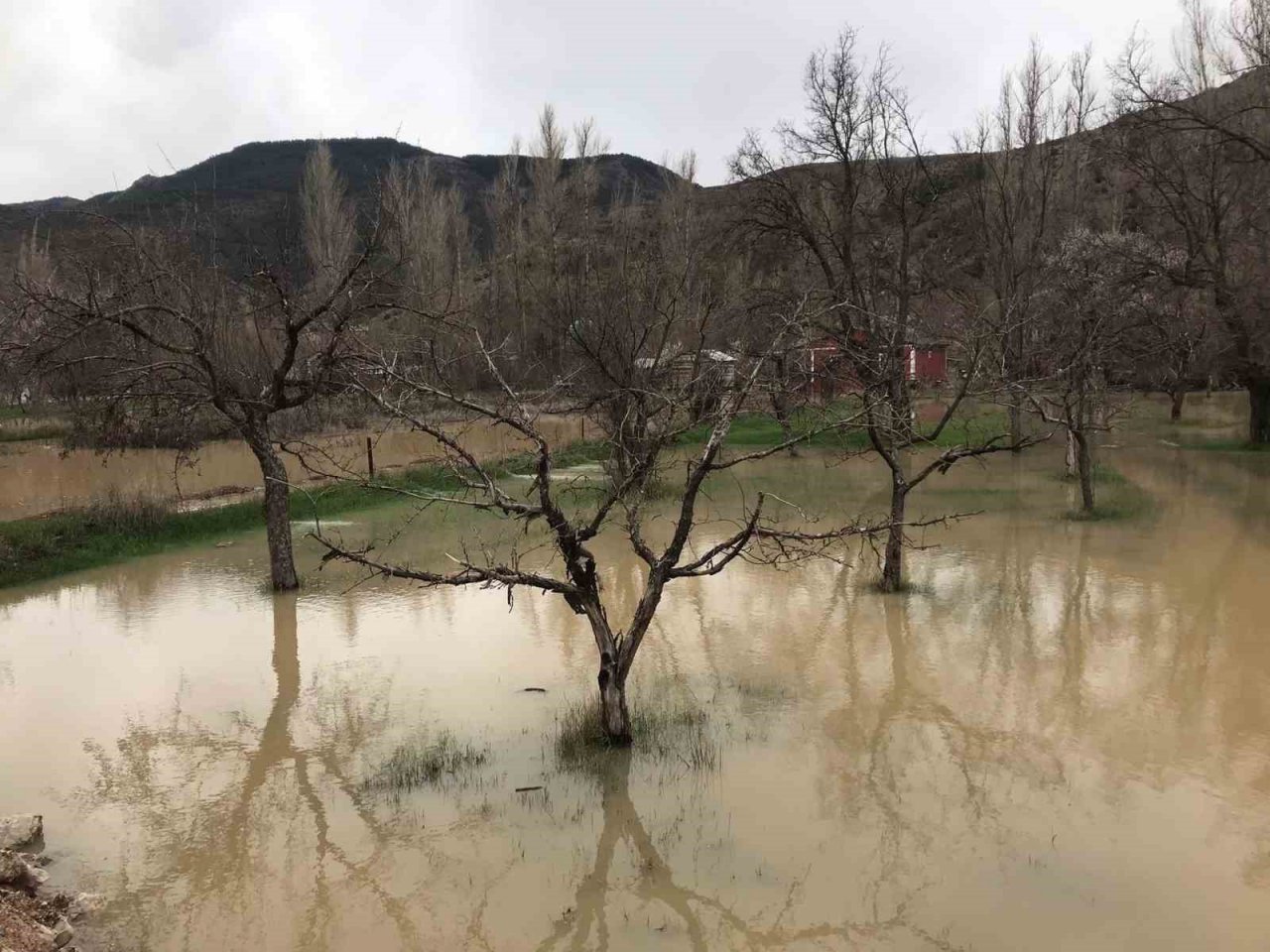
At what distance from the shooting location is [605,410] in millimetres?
20375

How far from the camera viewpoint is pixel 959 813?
668cm

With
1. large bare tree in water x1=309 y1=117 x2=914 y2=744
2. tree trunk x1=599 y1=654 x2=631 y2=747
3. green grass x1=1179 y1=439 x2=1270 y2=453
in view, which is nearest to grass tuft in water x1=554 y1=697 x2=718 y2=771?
tree trunk x1=599 y1=654 x2=631 y2=747

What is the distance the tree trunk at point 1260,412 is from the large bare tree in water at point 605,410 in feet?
47.0

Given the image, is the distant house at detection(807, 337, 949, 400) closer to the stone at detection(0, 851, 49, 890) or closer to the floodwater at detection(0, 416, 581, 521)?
the stone at detection(0, 851, 49, 890)

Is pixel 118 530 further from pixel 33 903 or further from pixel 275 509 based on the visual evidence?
pixel 33 903

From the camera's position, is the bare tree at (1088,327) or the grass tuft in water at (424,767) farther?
the bare tree at (1088,327)

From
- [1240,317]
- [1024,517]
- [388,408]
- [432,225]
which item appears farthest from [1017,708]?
[432,225]

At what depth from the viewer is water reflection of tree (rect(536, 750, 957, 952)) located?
17.5ft

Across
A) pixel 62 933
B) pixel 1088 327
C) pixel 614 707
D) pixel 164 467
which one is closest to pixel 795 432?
pixel 1088 327

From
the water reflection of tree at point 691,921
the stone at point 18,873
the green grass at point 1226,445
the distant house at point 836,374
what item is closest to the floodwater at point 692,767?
the water reflection of tree at point 691,921

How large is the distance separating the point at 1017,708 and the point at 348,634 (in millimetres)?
7565

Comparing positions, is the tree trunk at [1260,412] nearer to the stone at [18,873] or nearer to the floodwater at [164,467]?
the floodwater at [164,467]

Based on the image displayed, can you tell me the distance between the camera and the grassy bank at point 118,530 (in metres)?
14.9

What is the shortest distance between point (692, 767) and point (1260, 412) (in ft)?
84.9
